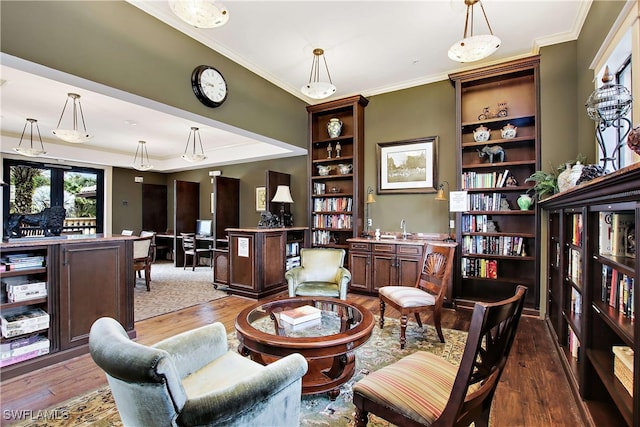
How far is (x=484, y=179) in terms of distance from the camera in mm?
4047

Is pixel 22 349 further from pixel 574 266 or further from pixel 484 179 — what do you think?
pixel 484 179

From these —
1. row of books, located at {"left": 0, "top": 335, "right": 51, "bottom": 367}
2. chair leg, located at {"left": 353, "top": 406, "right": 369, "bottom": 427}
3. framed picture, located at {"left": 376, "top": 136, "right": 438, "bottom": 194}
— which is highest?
framed picture, located at {"left": 376, "top": 136, "right": 438, "bottom": 194}

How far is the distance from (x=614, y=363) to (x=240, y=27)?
4129mm

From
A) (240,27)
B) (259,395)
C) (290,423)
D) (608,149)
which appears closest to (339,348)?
(290,423)

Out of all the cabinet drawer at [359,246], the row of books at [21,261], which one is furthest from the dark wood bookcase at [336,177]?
the row of books at [21,261]

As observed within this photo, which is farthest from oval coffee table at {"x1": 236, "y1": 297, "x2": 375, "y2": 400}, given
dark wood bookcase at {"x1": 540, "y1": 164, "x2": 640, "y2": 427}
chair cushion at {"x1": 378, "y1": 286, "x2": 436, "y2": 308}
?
dark wood bookcase at {"x1": 540, "y1": 164, "x2": 640, "y2": 427}

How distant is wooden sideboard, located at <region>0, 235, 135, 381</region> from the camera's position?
7.96ft

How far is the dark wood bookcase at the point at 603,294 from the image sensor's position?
3.93 ft

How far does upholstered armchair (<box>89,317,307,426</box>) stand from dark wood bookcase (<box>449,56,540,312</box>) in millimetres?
3518

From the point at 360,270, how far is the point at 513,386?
102 inches

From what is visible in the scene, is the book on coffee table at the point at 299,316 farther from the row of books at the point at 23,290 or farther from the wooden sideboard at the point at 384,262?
the wooden sideboard at the point at 384,262

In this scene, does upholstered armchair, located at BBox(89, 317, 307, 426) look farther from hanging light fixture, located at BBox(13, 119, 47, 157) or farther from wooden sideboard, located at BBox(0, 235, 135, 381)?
hanging light fixture, located at BBox(13, 119, 47, 157)

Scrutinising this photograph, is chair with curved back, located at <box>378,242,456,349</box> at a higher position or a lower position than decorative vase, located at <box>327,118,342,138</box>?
lower

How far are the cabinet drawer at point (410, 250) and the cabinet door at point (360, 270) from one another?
0.48m
